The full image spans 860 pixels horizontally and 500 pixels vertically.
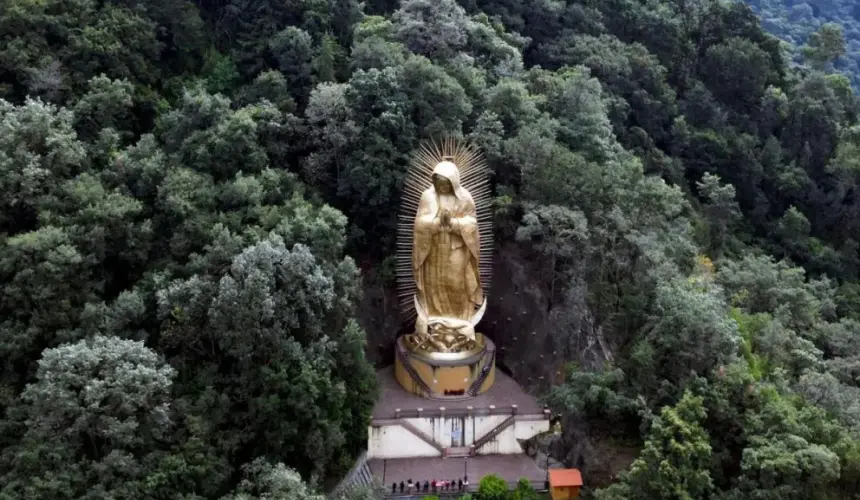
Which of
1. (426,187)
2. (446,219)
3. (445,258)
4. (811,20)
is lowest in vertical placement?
(811,20)

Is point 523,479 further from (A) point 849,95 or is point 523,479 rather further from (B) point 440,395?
(A) point 849,95

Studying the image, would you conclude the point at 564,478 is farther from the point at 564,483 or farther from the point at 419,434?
the point at 419,434

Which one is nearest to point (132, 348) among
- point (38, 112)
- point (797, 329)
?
point (38, 112)

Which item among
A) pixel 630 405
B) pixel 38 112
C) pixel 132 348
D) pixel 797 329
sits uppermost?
pixel 38 112

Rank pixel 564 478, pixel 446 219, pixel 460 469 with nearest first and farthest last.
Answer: pixel 564 478, pixel 460 469, pixel 446 219

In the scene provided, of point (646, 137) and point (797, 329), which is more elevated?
point (646, 137)

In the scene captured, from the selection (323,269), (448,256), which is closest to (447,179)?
(448,256)

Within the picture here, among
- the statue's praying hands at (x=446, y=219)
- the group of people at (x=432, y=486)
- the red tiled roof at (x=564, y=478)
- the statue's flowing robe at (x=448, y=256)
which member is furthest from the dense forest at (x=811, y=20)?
the group of people at (x=432, y=486)
